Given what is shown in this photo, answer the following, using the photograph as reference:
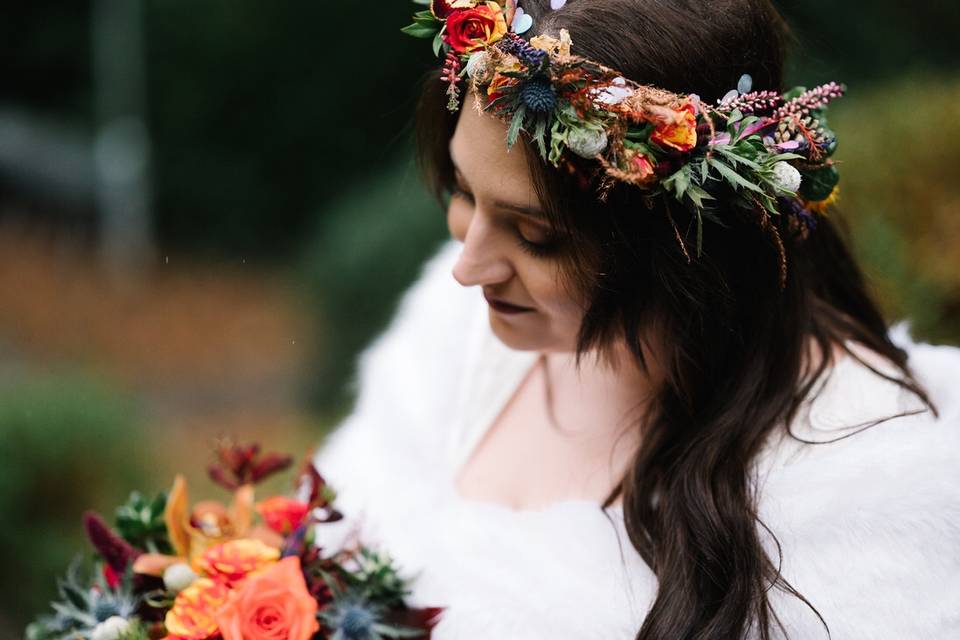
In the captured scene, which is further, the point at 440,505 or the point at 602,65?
the point at 440,505

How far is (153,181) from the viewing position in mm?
7703

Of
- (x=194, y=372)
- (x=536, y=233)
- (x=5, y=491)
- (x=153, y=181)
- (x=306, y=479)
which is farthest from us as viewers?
(x=153, y=181)

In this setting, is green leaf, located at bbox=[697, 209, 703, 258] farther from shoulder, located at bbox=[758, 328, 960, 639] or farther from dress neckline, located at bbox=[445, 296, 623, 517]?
dress neckline, located at bbox=[445, 296, 623, 517]

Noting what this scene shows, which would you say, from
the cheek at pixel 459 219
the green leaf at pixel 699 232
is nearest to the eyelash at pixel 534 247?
the cheek at pixel 459 219

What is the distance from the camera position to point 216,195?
7.78 meters

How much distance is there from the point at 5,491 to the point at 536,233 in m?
2.44

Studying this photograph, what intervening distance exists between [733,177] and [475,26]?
1.53 ft

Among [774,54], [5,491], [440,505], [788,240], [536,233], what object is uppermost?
[774,54]

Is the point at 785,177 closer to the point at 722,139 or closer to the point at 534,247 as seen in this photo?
the point at 722,139

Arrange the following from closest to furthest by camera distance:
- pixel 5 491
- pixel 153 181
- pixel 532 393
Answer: pixel 532 393 → pixel 5 491 → pixel 153 181

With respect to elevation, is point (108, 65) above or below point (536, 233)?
above

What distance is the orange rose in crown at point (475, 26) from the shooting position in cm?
146

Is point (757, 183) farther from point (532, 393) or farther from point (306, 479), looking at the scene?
point (306, 479)

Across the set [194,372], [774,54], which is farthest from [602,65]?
[194,372]
